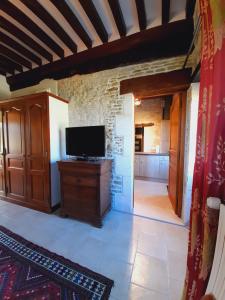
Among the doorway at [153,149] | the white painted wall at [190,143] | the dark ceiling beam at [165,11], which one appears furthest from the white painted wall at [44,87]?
Result: the white painted wall at [190,143]

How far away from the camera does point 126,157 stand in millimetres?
2820

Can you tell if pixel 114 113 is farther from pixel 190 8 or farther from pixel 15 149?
pixel 15 149

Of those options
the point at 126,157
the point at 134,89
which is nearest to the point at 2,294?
the point at 126,157

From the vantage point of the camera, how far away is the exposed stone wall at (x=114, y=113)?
2.77m

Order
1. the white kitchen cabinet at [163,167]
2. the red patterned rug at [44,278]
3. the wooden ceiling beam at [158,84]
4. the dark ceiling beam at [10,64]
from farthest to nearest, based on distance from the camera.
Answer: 1. the white kitchen cabinet at [163,167]
2. the dark ceiling beam at [10,64]
3. the wooden ceiling beam at [158,84]
4. the red patterned rug at [44,278]

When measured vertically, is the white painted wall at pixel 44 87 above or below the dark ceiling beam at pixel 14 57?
below

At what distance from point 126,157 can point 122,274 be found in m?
1.73

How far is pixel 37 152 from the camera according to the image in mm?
2822

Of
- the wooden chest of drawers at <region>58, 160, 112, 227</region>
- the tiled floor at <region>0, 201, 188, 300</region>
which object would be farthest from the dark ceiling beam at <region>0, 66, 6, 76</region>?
the tiled floor at <region>0, 201, 188, 300</region>

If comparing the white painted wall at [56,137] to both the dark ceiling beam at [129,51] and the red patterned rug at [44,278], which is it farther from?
the red patterned rug at [44,278]

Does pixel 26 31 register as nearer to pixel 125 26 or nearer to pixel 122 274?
pixel 125 26

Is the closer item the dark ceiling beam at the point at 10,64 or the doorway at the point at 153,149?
the dark ceiling beam at the point at 10,64

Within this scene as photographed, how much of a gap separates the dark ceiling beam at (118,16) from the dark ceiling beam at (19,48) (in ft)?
6.07

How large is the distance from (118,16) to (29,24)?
131 centimetres
